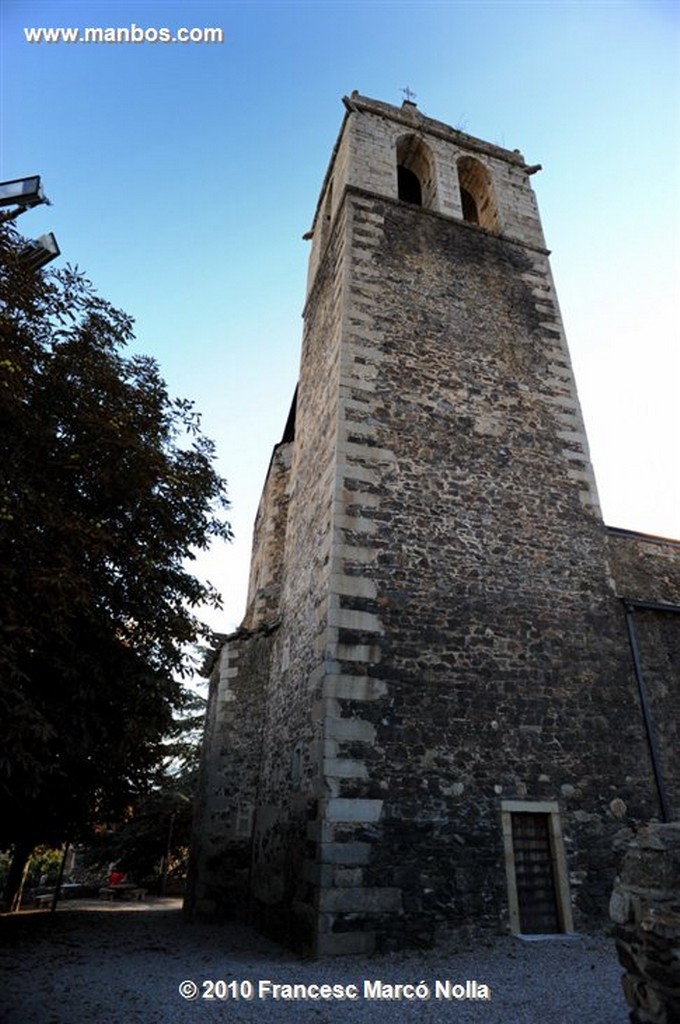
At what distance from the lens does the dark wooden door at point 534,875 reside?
21.1 feet

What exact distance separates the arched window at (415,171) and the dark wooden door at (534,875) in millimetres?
11420

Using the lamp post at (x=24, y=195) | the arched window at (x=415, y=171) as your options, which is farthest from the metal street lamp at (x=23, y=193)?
the arched window at (x=415, y=171)

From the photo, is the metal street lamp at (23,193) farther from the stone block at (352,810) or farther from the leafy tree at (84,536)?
the stone block at (352,810)

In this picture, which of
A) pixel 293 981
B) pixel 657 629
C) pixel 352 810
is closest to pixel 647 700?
pixel 657 629

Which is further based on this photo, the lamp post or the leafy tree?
the lamp post

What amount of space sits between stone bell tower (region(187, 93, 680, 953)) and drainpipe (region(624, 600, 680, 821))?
90 mm

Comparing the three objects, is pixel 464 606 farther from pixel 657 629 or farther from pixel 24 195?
pixel 24 195

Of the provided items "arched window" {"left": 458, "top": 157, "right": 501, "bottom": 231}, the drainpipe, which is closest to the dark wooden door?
the drainpipe

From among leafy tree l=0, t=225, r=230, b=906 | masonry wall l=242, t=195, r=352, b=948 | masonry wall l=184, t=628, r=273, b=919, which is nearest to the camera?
leafy tree l=0, t=225, r=230, b=906

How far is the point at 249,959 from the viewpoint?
6117mm

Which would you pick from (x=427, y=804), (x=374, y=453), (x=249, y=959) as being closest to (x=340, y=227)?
(x=374, y=453)

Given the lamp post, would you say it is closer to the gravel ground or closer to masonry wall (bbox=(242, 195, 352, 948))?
masonry wall (bbox=(242, 195, 352, 948))

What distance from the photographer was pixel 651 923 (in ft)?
11.4

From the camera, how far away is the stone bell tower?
6297 mm
